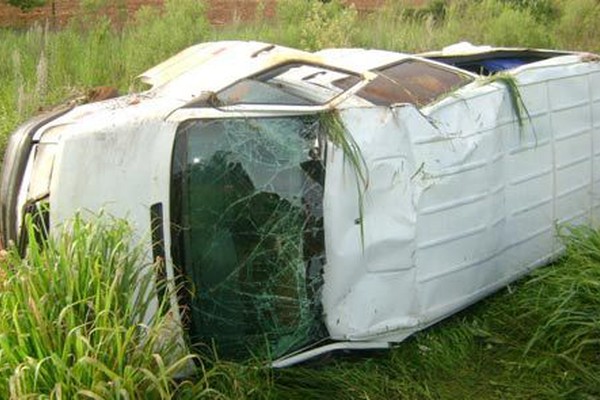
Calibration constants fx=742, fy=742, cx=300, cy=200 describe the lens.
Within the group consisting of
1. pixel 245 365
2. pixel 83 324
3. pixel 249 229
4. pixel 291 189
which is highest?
pixel 291 189

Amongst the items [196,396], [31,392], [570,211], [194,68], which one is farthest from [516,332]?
[31,392]

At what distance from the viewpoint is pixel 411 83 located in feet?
12.7

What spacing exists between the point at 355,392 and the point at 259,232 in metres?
0.82

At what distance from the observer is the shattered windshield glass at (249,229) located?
3.13 m

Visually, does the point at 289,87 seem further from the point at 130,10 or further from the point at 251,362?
the point at 130,10

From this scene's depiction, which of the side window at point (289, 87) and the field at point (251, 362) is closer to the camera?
the field at point (251, 362)

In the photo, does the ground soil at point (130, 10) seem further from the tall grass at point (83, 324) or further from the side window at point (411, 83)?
the tall grass at point (83, 324)

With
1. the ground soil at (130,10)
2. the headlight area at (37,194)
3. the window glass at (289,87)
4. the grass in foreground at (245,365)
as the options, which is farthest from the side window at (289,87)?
the ground soil at (130,10)

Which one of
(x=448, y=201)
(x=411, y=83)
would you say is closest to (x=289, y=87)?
(x=411, y=83)

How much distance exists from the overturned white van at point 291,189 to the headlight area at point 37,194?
0.01 meters

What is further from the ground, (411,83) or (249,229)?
(411,83)

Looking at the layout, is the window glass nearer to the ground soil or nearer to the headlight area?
the headlight area

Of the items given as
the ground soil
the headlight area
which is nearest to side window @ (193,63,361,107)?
the headlight area

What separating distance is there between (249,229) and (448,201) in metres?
1.02
